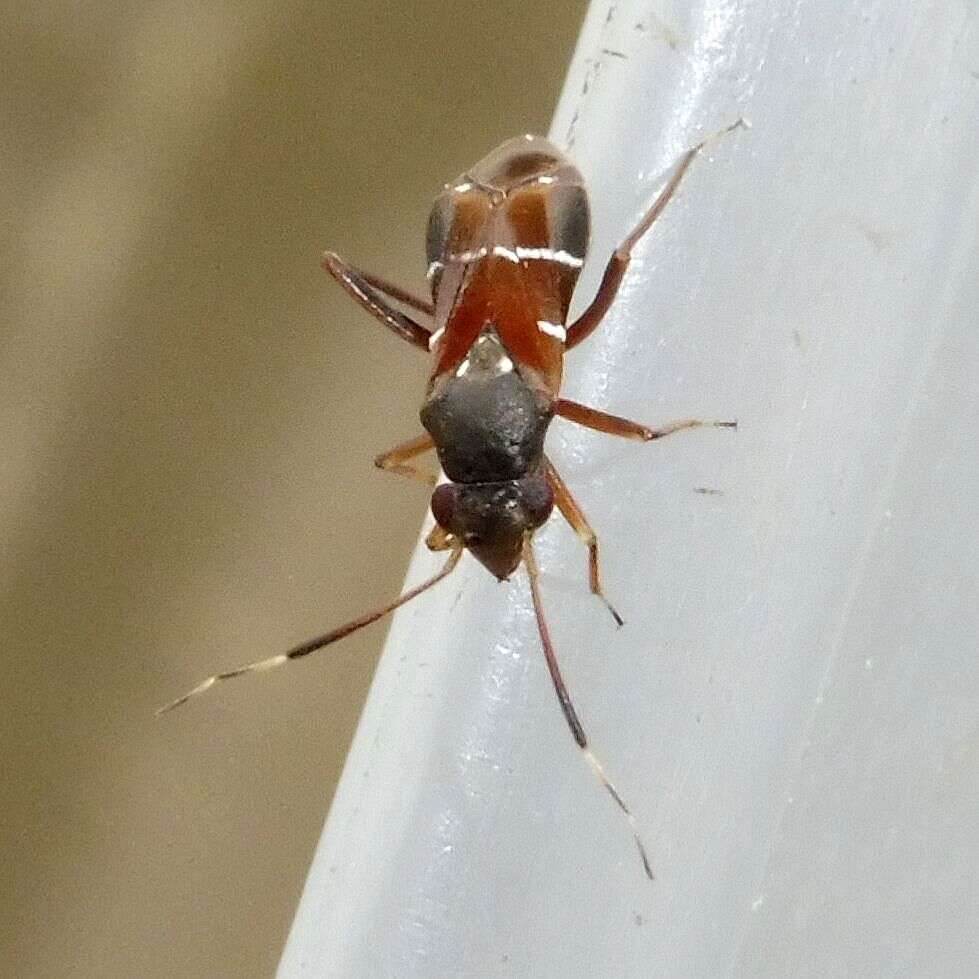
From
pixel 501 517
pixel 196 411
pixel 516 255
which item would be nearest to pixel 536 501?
pixel 501 517

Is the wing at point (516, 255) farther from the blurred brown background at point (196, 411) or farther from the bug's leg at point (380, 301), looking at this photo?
the blurred brown background at point (196, 411)

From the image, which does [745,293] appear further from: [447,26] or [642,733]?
[447,26]

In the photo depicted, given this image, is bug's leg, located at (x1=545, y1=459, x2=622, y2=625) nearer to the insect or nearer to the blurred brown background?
the insect

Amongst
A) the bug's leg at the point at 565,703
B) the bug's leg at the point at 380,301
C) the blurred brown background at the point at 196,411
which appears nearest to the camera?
the bug's leg at the point at 565,703

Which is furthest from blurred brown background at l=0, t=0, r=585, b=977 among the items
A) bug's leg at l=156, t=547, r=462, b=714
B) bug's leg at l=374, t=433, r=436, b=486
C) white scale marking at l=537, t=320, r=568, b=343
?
white scale marking at l=537, t=320, r=568, b=343

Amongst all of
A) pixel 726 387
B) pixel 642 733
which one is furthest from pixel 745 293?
pixel 642 733

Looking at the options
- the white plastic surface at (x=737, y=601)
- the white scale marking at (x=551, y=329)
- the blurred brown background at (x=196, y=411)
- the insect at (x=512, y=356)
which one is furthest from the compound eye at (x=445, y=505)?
the blurred brown background at (x=196, y=411)
